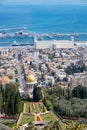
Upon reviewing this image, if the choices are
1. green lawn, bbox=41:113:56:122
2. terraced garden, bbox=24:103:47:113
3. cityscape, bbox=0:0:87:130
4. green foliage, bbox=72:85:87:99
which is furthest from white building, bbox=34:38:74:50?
green lawn, bbox=41:113:56:122

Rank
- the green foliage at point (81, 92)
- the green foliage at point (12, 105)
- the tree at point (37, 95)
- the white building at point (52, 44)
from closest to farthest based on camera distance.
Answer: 1. the green foliage at point (12, 105)
2. the green foliage at point (81, 92)
3. the tree at point (37, 95)
4. the white building at point (52, 44)

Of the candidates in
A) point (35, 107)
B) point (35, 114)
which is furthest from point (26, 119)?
point (35, 107)

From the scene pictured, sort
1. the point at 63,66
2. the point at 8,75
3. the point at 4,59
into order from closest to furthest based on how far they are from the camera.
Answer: the point at 8,75, the point at 63,66, the point at 4,59

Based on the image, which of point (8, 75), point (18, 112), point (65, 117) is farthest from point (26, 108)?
point (8, 75)

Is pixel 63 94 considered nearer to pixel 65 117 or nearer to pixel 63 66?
pixel 65 117

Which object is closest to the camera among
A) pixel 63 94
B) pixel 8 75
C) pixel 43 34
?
pixel 63 94

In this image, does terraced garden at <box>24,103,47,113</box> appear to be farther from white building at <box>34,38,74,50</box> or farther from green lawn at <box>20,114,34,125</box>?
white building at <box>34,38,74,50</box>

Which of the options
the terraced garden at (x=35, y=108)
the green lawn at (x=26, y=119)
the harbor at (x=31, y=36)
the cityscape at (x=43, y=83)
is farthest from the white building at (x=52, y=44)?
the green lawn at (x=26, y=119)

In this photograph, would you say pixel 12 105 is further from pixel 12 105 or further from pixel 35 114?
pixel 35 114

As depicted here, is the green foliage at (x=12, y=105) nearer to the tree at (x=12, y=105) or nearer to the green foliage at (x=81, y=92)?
the tree at (x=12, y=105)
